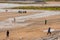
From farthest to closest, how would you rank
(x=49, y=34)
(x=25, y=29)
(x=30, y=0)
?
(x=30, y=0), (x=25, y=29), (x=49, y=34)

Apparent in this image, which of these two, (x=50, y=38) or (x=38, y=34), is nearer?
(x=50, y=38)

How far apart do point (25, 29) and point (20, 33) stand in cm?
305

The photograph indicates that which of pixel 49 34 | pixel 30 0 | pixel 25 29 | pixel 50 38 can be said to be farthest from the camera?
pixel 30 0

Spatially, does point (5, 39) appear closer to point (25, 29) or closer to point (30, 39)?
point (30, 39)

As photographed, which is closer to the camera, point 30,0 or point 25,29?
point 25,29

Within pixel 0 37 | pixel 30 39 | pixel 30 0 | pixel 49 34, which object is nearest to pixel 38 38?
pixel 30 39

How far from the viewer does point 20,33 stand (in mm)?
28984

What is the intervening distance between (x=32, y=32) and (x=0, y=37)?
5501mm

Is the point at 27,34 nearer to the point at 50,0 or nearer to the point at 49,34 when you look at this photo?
the point at 49,34

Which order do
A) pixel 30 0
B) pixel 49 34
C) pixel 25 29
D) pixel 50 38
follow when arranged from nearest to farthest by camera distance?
pixel 50 38
pixel 49 34
pixel 25 29
pixel 30 0

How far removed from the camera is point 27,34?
28.4m

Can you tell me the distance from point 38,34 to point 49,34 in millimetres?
1545

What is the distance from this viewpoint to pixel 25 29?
31.9 m

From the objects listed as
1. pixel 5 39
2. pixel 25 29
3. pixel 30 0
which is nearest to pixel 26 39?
pixel 5 39
